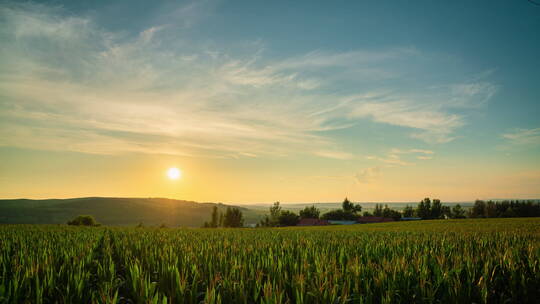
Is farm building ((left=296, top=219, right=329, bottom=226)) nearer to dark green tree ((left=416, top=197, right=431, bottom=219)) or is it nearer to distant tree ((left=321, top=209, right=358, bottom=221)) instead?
distant tree ((left=321, top=209, right=358, bottom=221))

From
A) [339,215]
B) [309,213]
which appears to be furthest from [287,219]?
[339,215]

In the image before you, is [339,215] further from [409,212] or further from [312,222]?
[409,212]

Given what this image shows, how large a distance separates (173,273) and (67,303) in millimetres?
1250

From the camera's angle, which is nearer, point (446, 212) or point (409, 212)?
point (446, 212)

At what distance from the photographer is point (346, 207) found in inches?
5472

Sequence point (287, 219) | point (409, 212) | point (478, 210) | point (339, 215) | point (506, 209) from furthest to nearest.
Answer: point (409, 212)
point (339, 215)
point (478, 210)
point (287, 219)
point (506, 209)

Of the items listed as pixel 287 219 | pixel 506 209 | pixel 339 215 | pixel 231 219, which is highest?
pixel 506 209

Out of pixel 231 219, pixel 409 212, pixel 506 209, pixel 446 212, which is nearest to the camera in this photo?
pixel 506 209

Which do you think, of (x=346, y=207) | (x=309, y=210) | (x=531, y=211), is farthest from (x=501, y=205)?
(x=309, y=210)

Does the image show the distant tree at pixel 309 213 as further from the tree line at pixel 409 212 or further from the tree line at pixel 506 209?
the tree line at pixel 506 209

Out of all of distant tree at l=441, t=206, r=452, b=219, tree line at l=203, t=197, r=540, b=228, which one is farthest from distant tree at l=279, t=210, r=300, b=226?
distant tree at l=441, t=206, r=452, b=219

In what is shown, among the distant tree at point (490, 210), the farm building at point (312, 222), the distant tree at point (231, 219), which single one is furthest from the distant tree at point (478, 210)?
the distant tree at point (231, 219)

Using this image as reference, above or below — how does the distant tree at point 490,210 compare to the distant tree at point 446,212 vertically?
above

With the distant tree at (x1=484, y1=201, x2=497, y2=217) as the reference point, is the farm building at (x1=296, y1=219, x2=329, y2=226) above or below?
below
